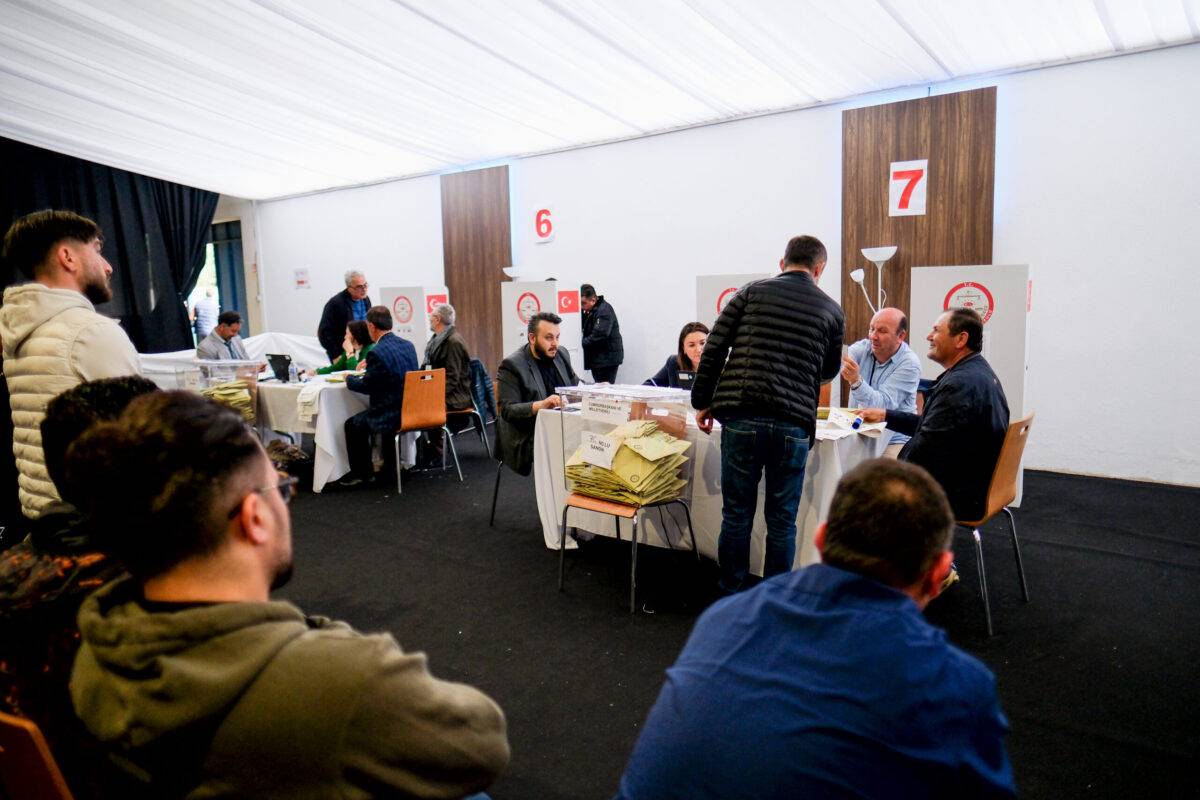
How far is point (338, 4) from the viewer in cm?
401

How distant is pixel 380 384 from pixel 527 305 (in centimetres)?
181

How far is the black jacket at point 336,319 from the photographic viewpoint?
620cm

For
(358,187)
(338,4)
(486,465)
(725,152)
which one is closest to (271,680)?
(338,4)

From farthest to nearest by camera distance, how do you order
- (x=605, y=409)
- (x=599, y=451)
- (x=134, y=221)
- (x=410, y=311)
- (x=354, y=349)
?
(x=134, y=221)
(x=410, y=311)
(x=354, y=349)
(x=605, y=409)
(x=599, y=451)

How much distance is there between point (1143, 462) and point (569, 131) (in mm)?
5032

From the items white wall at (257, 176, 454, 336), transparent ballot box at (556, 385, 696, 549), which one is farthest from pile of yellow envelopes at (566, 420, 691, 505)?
white wall at (257, 176, 454, 336)

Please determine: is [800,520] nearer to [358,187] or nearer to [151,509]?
[151,509]

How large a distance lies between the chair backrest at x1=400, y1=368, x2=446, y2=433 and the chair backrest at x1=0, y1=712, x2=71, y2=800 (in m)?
3.80

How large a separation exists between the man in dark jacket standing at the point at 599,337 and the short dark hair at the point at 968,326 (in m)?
3.88

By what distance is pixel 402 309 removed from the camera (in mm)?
7125

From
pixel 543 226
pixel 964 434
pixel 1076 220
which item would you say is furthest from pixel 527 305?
pixel 964 434

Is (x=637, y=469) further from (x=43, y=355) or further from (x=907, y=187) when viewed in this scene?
(x=907, y=187)

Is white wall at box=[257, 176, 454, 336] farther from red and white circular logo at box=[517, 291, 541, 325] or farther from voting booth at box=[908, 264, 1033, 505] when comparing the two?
voting booth at box=[908, 264, 1033, 505]

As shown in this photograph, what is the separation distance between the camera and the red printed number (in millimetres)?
5043
